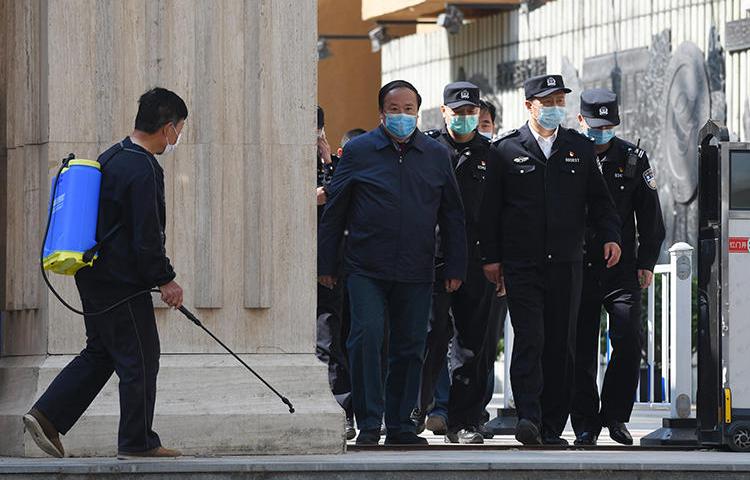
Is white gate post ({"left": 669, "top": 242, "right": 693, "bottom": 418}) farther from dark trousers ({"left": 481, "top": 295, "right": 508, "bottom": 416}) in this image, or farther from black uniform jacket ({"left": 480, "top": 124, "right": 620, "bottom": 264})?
black uniform jacket ({"left": 480, "top": 124, "right": 620, "bottom": 264})

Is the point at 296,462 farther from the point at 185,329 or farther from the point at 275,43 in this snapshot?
the point at 275,43

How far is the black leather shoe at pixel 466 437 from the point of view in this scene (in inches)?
512

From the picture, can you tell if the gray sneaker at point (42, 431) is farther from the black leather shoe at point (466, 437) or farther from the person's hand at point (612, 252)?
the person's hand at point (612, 252)

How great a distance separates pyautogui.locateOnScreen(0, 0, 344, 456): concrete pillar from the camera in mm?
11430

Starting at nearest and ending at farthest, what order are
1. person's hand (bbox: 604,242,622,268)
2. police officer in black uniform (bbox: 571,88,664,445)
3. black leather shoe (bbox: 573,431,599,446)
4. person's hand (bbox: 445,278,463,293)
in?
person's hand (bbox: 445,278,463,293)
person's hand (bbox: 604,242,622,268)
black leather shoe (bbox: 573,431,599,446)
police officer in black uniform (bbox: 571,88,664,445)

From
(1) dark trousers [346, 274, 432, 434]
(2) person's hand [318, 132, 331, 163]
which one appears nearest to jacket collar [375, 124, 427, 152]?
(1) dark trousers [346, 274, 432, 434]

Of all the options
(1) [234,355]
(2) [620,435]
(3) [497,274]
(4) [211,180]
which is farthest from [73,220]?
(2) [620,435]

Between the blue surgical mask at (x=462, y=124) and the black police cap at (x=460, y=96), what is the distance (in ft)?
0.26

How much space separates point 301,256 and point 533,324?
1.54 m

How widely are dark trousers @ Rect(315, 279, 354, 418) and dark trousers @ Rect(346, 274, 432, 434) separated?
60.3 inches

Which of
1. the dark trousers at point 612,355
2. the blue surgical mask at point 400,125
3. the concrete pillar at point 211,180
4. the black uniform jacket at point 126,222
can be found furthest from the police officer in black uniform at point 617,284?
the black uniform jacket at point 126,222

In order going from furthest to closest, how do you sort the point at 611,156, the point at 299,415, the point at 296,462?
the point at 611,156
the point at 299,415
the point at 296,462

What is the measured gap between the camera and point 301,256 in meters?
11.7

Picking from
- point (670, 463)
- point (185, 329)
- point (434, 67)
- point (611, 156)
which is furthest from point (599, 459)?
point (434, 67)
